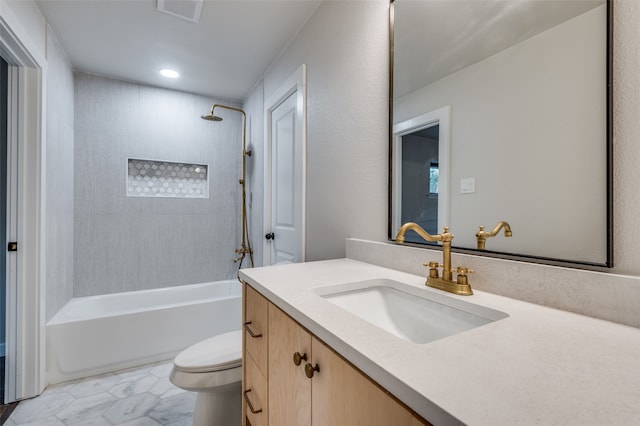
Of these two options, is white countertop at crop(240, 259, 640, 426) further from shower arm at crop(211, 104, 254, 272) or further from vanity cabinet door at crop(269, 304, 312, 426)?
shower arm at crop(211, 104, 254, 272)

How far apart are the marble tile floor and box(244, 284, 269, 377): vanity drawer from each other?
3.20 feet

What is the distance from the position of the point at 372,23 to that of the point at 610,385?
4.82ft

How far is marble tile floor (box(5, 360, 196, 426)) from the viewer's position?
160 cm

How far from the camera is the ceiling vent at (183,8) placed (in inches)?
65.5

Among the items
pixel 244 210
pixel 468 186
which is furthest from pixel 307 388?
pixel 244 210

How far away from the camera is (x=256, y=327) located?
0.99 metres

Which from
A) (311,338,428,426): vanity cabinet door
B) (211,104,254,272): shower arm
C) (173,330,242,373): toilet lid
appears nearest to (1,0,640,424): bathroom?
(211,104,254,272): shower arm

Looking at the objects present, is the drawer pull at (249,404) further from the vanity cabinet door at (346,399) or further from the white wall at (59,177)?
the white wall at (59,177)

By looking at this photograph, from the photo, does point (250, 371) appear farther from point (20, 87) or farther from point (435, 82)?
point (20, 87)

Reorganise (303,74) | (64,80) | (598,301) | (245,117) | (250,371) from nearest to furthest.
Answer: (598,301)
(250,371)
(303,74)
(64,80)
(245,117)

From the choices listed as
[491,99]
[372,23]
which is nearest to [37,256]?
[372,23]

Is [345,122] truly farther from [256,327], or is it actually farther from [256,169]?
[256,169]

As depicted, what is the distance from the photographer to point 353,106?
148 centimetres

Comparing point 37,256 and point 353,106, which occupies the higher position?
point 353,106
